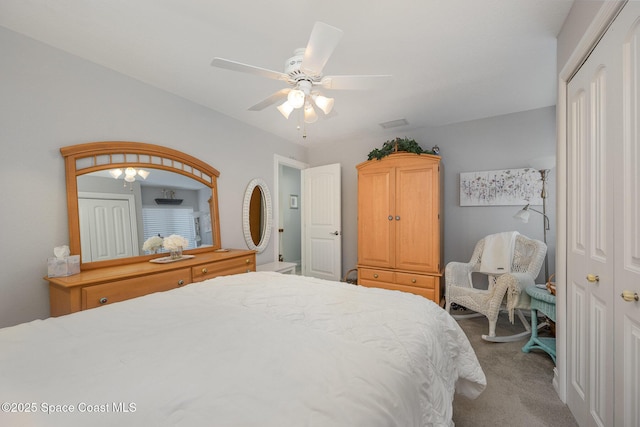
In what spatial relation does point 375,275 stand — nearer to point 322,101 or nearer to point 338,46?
point 322,101

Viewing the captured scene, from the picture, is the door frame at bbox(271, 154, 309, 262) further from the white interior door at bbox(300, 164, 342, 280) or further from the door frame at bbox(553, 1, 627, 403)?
the door frame at bbox(553, 1, 627, 403)

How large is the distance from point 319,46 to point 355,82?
368mm

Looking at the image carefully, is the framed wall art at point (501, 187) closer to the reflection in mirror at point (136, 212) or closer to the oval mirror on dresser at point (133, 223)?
the oval mirror on dresser at point (133, 223)

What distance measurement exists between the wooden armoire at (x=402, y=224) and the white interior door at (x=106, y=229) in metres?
2.55

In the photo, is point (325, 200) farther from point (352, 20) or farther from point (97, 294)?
point (97, 294)

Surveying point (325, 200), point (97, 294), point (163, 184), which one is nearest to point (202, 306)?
point (97, 294)

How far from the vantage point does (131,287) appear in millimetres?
1873

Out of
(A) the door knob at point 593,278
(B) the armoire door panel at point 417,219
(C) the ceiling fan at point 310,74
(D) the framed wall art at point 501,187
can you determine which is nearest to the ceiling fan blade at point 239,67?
(C) the ceiling fan at point 310,74

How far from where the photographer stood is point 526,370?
77.9 inches

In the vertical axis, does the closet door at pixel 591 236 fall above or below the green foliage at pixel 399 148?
below

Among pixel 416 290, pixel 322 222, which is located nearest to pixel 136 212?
pixel 322 222

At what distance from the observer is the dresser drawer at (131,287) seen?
65.9 inches

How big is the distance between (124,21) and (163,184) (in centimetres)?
133

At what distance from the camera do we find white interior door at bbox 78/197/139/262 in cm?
Result: 200
